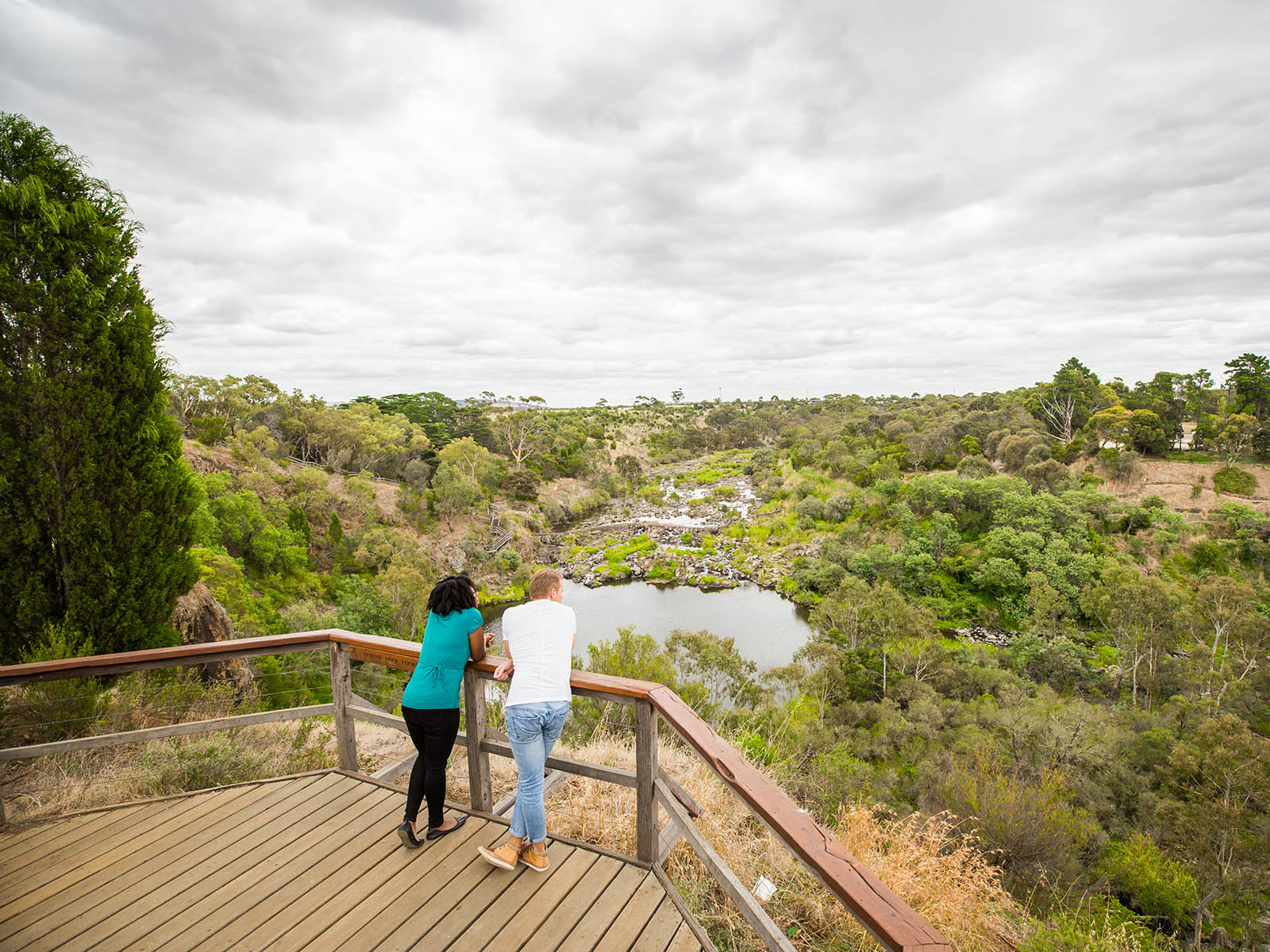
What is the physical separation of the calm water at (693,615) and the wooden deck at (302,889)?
19.2 metres

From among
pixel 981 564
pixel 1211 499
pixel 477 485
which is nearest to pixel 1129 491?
pixel 1211 499

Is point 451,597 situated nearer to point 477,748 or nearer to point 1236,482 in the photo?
point 477,748

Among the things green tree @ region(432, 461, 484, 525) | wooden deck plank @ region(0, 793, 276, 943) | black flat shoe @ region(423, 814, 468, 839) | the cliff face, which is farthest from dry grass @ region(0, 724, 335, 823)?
green tree @ region(432, 461, 484, 525)

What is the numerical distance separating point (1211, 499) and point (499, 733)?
37123 mm

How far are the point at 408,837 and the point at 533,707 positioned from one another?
3.14ft

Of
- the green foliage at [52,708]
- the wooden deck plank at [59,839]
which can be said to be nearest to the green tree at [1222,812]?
the wooden deck plank at [59,839]

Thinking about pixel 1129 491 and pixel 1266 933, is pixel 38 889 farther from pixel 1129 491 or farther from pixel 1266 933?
pixel 1129 491

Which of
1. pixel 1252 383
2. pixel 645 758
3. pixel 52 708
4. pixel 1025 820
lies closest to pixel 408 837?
pixel 645 758

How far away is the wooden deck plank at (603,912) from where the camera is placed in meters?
1.96

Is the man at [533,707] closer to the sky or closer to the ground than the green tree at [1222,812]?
closer to the sky

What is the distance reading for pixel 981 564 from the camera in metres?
25.8

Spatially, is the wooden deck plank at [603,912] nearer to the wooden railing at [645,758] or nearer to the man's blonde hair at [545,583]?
the wooden railing at [645,758]

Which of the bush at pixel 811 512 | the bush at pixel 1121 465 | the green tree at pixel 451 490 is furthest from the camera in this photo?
the bush at pixel 811 512

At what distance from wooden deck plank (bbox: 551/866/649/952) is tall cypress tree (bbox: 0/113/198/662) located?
6715mm
